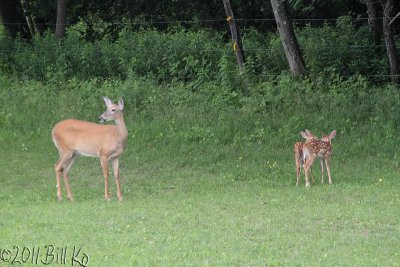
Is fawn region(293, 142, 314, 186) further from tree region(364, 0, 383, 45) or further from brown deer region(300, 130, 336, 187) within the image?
tree region(364, 0, 383, 45)

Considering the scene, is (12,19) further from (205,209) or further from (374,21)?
(205,209)

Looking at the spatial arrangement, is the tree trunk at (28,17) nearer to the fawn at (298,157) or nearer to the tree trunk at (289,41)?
the tree trunk at (289,41)

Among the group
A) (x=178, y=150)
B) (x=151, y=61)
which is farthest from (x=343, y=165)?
(x=151, y=61)

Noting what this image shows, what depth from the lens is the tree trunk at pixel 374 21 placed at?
71.3 ft

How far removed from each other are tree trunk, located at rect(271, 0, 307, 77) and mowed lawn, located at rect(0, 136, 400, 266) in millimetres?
3616

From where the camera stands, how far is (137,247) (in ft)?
30.7

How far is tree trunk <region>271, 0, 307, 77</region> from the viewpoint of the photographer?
A: 19.5 metres

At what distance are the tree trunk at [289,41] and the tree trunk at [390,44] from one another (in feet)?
6.35

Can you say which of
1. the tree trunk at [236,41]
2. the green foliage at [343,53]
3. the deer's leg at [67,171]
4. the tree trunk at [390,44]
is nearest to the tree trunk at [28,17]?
the green foliage at [343,53]

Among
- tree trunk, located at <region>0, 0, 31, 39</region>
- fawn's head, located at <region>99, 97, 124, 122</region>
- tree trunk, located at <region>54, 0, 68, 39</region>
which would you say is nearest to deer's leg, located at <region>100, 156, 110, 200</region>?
fawn's head, located at <region>99, 97, 124, 122</region>

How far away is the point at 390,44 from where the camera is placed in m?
20.0

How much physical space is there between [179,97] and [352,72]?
4703 mm

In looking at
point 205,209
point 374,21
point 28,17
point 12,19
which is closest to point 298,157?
point 205,209

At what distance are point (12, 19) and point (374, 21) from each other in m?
11.2
